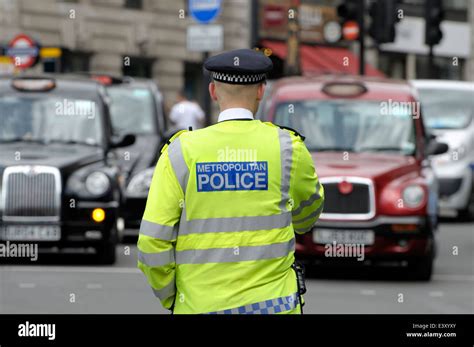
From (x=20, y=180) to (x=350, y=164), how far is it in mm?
3090

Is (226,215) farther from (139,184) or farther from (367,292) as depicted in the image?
(139,184)

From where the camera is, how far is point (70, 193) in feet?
42.7

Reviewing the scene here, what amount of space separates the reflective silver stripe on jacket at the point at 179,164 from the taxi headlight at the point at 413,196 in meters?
8.51

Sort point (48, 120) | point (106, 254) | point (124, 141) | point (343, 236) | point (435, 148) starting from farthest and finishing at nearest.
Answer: point (48, 120) < point (124, 141) < point (106, 254) < point (435, 148) < point (343, 236)

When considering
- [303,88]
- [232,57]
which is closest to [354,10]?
[303,88]

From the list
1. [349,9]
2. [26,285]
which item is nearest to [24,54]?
[349,9]

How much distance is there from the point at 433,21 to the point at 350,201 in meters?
12.3

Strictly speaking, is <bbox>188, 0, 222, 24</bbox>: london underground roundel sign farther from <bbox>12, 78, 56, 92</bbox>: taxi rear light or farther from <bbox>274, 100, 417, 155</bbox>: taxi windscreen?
<bbox>274, 100, 417, 155</bbox>: taxi windscreen

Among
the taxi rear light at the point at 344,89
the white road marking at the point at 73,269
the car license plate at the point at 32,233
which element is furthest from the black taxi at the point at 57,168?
the taxi rear light at the point at 344,89

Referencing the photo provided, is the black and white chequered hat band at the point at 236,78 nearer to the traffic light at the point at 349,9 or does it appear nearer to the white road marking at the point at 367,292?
the white road marking at the point at 367,292

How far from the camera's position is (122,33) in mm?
34000

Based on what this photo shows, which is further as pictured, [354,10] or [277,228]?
[354,10]
